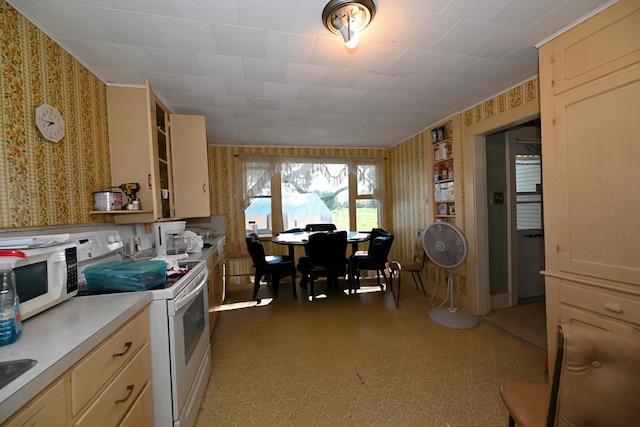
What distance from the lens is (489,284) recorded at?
2961 mm

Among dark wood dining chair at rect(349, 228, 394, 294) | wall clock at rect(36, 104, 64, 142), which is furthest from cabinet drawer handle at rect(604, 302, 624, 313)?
wall clock at rect(36, 104, 64, 142)

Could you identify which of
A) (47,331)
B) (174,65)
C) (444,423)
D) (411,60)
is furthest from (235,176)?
(444,423)

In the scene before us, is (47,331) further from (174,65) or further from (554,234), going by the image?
(554,234)

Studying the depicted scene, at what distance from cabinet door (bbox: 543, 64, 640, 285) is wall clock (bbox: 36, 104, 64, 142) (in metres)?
3.16

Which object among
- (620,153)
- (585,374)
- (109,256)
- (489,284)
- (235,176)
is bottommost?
(489,284)

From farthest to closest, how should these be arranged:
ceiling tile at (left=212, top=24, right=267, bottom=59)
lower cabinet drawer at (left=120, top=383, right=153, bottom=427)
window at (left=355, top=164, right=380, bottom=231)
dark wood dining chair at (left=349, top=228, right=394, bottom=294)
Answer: window at (left=355, top=164, right=380, bottom=231) < dark wood dining chair at (left=349, top=228, right=394, bottom=294) < ceiling tile at (left=212, top=24, right=267, bottom=59) < lower cabinet drawer at (left=120, top=383, right=153, bottom=427)

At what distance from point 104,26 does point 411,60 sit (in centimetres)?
202

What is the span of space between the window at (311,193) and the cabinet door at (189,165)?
1.52 m

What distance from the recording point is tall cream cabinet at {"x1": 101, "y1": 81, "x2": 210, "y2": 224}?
1.93 meters

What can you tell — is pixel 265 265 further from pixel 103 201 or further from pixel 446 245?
pixel 446 245

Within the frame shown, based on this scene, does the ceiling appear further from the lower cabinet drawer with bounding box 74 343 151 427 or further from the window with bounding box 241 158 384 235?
the lower cabinet drawer with bounding box 74 343 151 427

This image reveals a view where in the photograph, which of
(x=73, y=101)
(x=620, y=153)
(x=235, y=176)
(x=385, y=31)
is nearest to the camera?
(x=620, y=153)

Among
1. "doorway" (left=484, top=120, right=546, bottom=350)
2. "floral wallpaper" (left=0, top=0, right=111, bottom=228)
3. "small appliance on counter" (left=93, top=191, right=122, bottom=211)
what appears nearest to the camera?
"floral wallpaper" (left=0, top=0, right=111, bottom=228)

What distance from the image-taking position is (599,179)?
4.75ft
